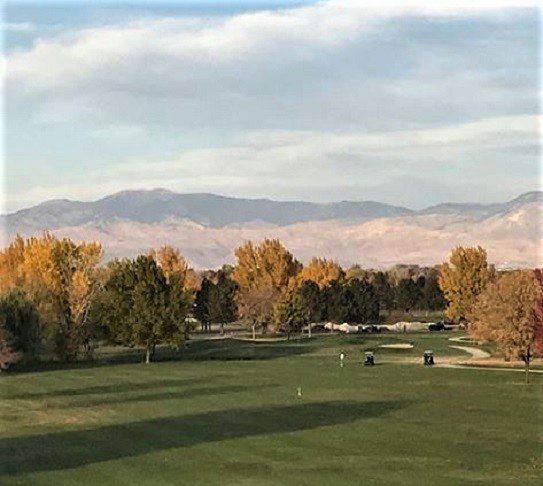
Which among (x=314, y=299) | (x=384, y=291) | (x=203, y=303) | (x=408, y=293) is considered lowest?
(x=203, y=303)

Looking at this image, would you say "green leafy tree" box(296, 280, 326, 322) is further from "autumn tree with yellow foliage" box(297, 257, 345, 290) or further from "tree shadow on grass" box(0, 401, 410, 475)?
"tree shadow on grass" box(0, 401, 410, 475)

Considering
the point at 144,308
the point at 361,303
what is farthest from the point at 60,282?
the point at 361,303

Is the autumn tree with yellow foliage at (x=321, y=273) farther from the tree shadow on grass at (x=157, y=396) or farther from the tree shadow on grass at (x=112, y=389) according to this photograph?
the tree shadow on grass at (x=157, y=396)

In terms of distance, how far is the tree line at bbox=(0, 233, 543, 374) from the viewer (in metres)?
67.6

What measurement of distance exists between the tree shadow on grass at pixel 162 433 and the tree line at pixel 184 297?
9.15 metres

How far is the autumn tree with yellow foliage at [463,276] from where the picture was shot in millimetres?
119500

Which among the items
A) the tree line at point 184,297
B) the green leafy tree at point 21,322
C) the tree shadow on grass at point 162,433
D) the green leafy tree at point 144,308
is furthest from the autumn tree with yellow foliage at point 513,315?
the green leafy tree at point 21,322

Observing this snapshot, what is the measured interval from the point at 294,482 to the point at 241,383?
110 ft

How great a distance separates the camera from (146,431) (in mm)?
37812

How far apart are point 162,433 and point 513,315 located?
102ft

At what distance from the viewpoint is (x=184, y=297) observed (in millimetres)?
88562

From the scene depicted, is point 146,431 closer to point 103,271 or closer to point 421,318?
point 103,271

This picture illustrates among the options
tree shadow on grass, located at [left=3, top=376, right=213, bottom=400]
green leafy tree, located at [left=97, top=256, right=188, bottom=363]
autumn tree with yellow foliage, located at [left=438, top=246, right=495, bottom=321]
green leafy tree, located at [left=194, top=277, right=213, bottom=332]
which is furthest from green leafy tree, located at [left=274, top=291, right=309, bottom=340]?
tree shadow on grass, located at [left=3, top=376, right=213, bottom=400]

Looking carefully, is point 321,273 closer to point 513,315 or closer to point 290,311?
point 290,311
